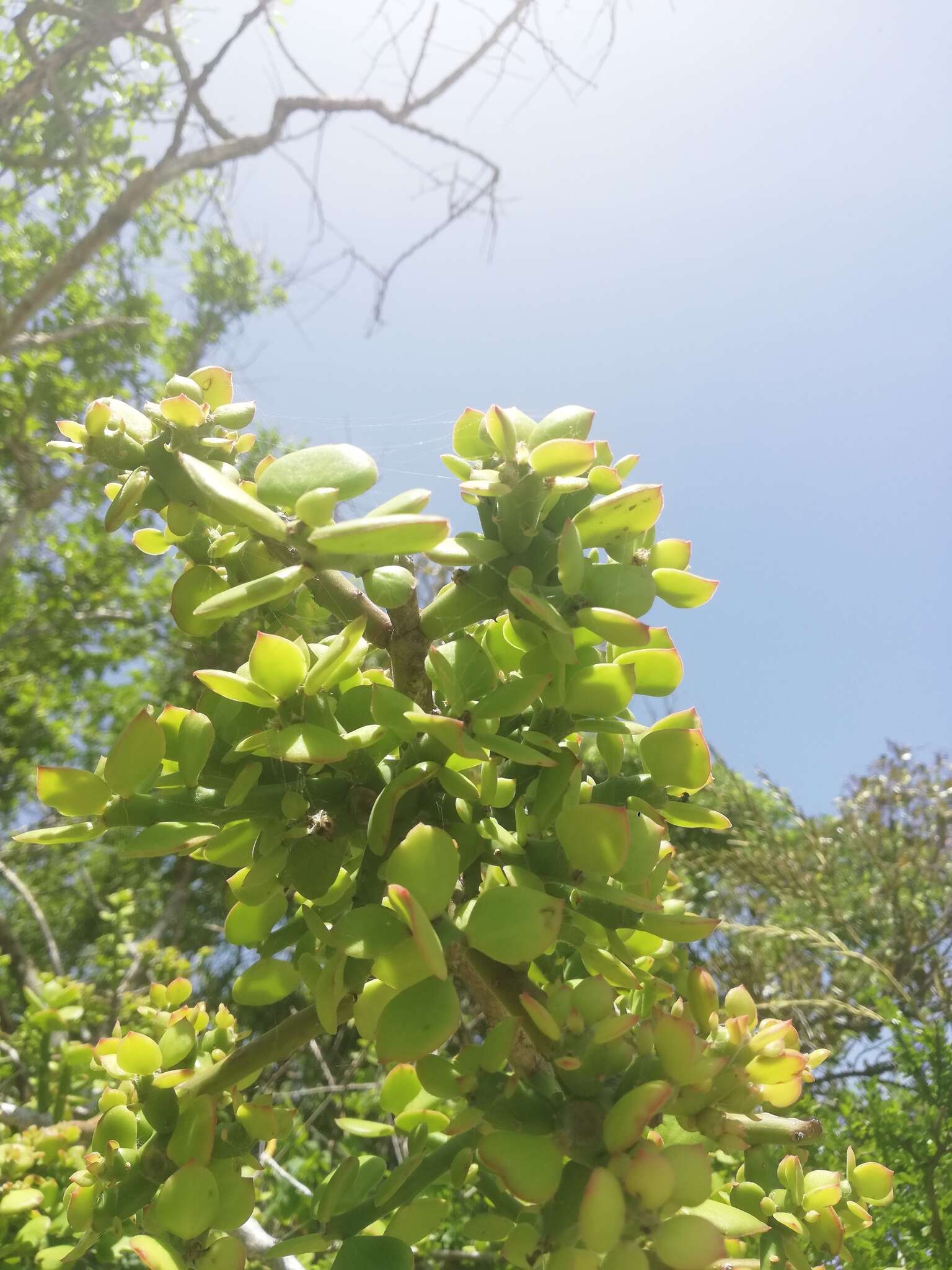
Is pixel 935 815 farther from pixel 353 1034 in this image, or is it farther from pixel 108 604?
pixel 108 604

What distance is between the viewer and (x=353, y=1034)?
1.72m

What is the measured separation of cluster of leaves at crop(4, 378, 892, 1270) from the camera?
31cm

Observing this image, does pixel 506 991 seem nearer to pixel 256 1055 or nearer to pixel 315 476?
pixel 256 1055

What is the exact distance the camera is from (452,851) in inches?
12.7

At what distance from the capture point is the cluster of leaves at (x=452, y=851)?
12.4 inches

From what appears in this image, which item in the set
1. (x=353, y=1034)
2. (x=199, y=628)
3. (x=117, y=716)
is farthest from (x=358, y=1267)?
(x=117, y=716)

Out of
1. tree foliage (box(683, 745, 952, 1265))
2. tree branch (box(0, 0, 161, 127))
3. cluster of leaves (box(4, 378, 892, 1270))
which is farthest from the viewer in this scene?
tree branch (box(0, 0, 161, 127))

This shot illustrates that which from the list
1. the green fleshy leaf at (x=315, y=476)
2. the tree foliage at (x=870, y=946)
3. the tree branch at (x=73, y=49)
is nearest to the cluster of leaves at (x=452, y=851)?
the green fleshy leaf at (x=315, y=476)

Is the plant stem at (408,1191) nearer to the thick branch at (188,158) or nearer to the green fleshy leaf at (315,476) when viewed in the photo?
the green fleshy leaf at (315,476)

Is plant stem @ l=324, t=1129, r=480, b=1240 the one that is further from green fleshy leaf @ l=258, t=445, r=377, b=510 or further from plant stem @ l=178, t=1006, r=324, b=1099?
green fleshy leaf @ l=258, t=445, r=377, b=510

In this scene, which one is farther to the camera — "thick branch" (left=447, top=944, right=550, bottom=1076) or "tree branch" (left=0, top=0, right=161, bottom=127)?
"tree branch" (left=0, top=0, right=161, bottom=127)

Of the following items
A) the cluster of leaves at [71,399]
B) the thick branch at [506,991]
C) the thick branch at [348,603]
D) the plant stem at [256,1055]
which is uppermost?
the cluster of leaves at [71,399]

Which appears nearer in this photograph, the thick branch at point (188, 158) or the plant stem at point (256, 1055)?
the plant stem at point (256, 1055)

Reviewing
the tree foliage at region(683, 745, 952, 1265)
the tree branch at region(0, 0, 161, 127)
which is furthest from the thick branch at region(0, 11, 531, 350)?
the tree foliage at region(683, 745, 952, 1265)
